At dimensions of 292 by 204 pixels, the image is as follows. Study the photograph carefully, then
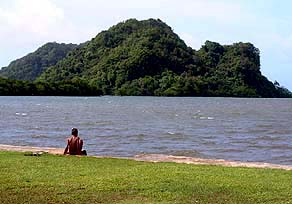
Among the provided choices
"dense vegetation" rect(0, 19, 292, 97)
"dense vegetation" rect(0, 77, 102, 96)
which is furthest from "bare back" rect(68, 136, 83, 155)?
"dense vegetation" rect(0, 19, 292, 97)

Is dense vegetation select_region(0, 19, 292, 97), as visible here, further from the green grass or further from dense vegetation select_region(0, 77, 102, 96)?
the green grass

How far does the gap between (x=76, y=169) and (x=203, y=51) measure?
160 m

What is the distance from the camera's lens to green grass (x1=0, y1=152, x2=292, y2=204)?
8.58 metres

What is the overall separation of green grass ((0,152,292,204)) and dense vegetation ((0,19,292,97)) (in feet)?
420

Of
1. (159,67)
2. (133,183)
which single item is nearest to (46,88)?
(159,67)

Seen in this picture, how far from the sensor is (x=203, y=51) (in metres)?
170

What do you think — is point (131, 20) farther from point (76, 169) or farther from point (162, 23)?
point (76, 169)

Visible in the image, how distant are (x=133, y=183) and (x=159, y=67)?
5440 inches

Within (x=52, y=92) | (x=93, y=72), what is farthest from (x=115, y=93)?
(x=52, y=92)

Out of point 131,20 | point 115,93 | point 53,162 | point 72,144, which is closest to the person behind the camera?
point 53,162

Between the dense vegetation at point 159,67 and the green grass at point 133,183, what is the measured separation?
12791 centimetres

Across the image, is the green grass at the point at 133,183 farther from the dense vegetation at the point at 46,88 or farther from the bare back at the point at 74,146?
the dense vegetation at the point at 46,88

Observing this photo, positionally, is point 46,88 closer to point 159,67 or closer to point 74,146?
point 159,67

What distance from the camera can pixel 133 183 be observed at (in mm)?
9617
